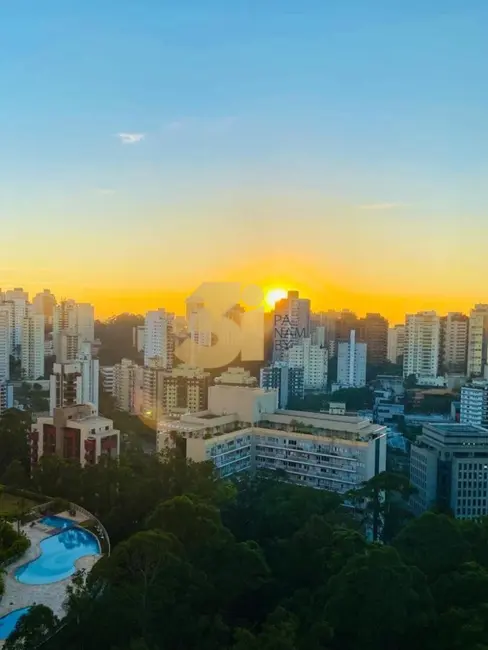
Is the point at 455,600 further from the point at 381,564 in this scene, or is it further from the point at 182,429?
the point at 182,429

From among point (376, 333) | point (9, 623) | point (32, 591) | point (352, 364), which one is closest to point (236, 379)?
point (32, 591)

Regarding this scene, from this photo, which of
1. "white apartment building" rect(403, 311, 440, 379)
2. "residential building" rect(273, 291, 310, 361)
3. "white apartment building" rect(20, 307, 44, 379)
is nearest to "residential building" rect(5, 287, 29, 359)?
"white apartment building" rect(20, 307, 44, 379)

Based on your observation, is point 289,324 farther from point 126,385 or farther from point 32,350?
point 32,350

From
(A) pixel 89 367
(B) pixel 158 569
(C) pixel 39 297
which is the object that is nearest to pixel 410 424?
(A) pixel 89 367

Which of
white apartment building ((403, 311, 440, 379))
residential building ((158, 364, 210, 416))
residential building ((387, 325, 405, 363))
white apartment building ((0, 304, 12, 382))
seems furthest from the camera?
residential building ((387, 325, 405, 363))

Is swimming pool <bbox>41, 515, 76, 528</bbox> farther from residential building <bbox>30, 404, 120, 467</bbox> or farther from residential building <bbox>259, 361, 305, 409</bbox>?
residential building <bbox>259, 361, 305, 409</bbox>
